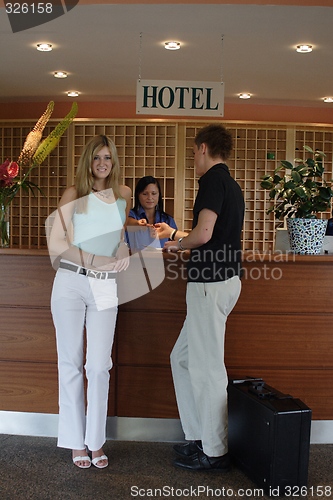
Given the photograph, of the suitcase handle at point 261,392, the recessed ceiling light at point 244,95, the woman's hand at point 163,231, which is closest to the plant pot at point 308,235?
the woman's hand at point 163,231

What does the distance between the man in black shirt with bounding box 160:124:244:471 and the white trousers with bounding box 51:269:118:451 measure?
0.43 m

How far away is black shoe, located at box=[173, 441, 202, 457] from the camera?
3283mm

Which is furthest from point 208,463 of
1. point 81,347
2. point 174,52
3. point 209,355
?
point 174,52

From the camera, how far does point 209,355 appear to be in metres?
3.07

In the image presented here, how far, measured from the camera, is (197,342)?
3.08 meters

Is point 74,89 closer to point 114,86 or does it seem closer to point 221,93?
point 114,86

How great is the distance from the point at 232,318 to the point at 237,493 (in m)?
1.00

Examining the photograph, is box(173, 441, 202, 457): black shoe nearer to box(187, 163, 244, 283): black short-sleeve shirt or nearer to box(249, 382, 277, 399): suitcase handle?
box(249, 382, 277, 399): suitcase handle

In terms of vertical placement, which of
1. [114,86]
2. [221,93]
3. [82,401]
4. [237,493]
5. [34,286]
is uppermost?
[114,86]

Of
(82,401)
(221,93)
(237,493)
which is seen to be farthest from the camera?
(221,93)

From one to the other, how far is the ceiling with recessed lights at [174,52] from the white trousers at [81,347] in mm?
2307

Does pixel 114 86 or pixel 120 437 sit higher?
pixel 114 86

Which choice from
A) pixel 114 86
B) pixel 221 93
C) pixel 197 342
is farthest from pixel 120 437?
pixel 114 86

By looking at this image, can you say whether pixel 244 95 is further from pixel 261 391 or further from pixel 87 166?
pixel 261 391
